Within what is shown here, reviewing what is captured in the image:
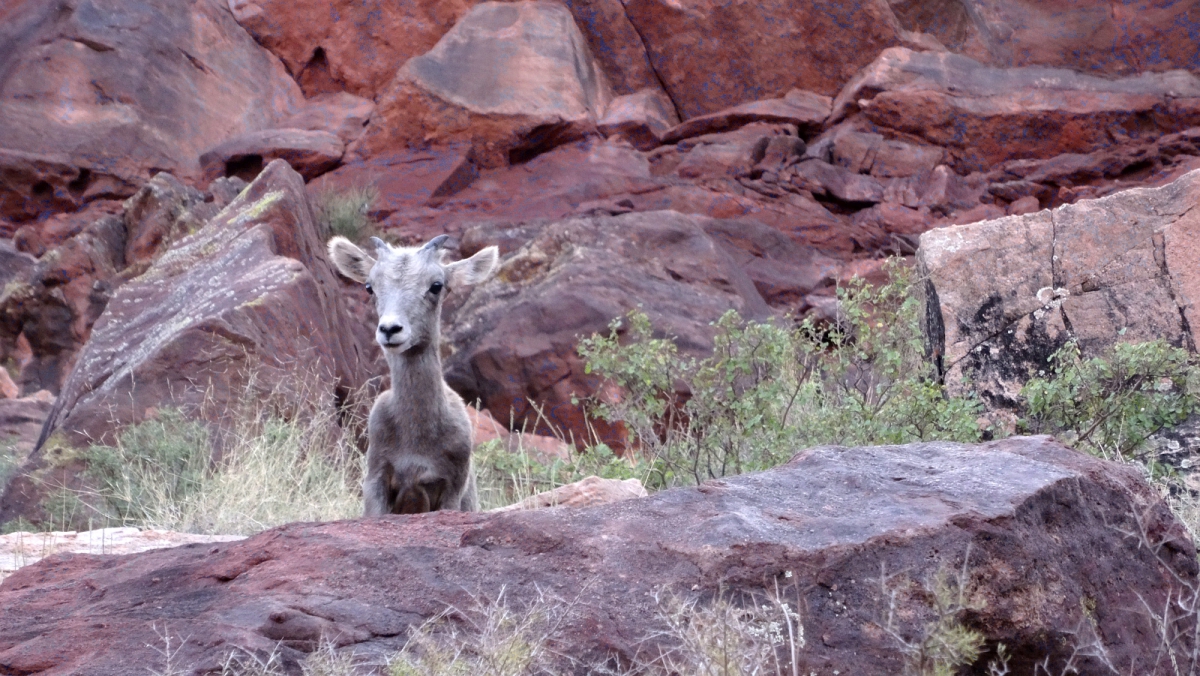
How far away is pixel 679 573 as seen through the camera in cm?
339

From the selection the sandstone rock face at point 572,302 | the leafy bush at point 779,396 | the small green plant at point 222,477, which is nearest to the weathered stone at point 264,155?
the sandstone rock face at point 572,302

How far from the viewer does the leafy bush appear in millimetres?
6617

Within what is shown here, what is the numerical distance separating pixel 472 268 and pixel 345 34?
16.0 metres

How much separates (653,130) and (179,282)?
37.4ft

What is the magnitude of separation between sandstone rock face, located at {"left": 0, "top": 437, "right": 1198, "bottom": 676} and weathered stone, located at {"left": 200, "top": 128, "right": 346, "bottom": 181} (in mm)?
16461

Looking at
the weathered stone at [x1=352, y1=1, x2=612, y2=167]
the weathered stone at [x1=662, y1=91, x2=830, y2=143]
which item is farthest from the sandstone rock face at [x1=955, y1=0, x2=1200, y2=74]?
the weathered stone at [x1=352, y1=1, x2=612, y2=167]

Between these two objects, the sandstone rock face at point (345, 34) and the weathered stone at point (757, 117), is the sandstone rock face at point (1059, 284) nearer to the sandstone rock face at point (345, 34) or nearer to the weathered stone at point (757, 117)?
the weathered stone at point (757, 117)

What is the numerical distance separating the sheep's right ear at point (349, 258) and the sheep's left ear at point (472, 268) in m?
0.57

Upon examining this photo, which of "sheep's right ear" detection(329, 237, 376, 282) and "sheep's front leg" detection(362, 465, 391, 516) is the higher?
"sheep's right ear" detection(329, 237, 376, 282)

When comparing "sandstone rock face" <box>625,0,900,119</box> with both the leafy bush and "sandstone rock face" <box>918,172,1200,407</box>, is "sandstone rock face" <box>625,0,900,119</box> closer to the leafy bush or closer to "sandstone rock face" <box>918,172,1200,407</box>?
"sandstone rock face" <box>918,172,1200,407</box>

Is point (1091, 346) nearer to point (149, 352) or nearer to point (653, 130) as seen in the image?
point (149, 352)

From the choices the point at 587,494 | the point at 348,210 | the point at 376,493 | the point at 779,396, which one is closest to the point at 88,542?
the point at 376,493

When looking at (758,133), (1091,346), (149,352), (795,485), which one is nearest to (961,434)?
(1091,346)

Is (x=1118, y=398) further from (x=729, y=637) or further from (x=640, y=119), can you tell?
(x=640, y=119)
